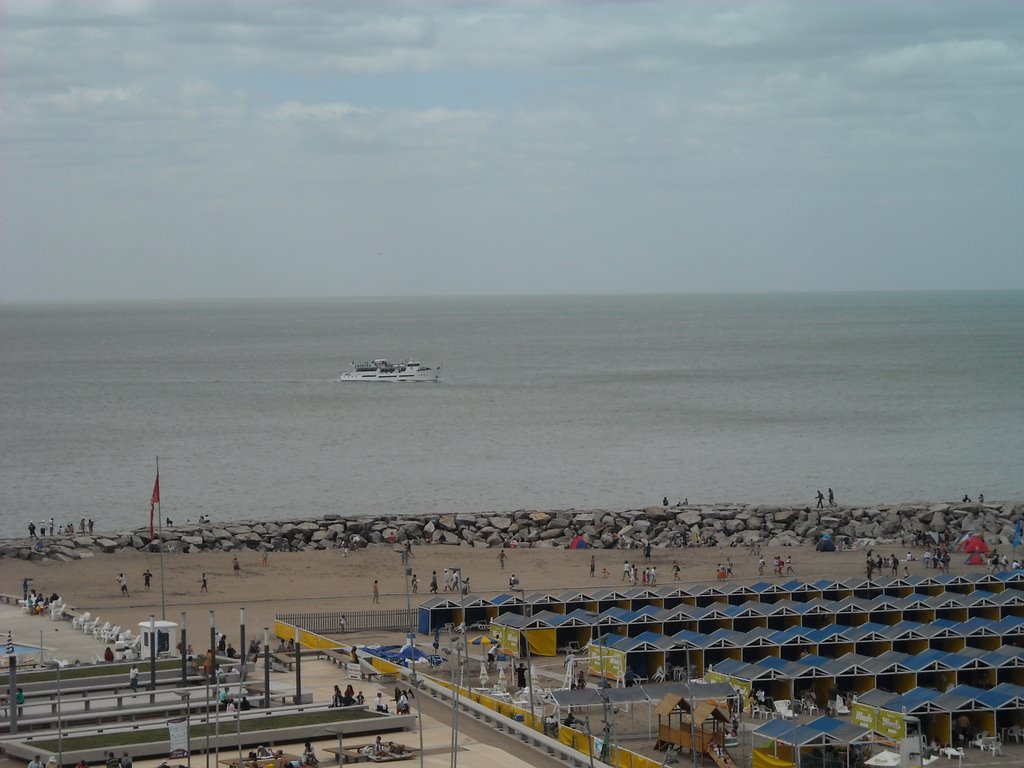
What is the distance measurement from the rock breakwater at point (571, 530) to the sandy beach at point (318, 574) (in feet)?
5.04

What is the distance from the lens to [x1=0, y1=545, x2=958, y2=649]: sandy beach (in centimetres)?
4234

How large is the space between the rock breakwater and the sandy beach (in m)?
1.54

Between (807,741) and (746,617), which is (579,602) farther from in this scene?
(807,741)

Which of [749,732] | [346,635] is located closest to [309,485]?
[346,635]

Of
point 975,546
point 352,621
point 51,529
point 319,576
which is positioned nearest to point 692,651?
point 352,621

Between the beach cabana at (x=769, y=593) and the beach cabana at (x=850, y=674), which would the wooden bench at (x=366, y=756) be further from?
the beach cabana at (x=769, y=593)

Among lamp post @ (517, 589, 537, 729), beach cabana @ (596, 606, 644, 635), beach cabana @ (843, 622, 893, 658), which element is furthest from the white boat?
beach cabana @ (843, 622, 893, 658)

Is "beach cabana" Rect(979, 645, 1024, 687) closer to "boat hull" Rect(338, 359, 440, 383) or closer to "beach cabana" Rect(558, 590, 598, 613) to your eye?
"beach cabana" Rect(558, 590, 598, 613)

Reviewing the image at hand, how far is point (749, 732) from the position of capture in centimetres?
2723

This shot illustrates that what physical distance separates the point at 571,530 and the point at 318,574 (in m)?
12.6

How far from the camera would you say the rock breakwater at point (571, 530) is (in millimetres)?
54312

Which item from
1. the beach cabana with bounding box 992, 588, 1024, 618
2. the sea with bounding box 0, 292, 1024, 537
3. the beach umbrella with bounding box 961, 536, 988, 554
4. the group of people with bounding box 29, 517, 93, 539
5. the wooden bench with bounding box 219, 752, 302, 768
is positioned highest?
the sea with bounding box 0, 292, 1024, 537

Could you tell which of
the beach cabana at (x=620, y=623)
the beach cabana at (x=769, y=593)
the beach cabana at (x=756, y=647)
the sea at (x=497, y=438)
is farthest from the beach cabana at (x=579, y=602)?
the sea at (x=497, y=438)

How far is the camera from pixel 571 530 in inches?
2293
